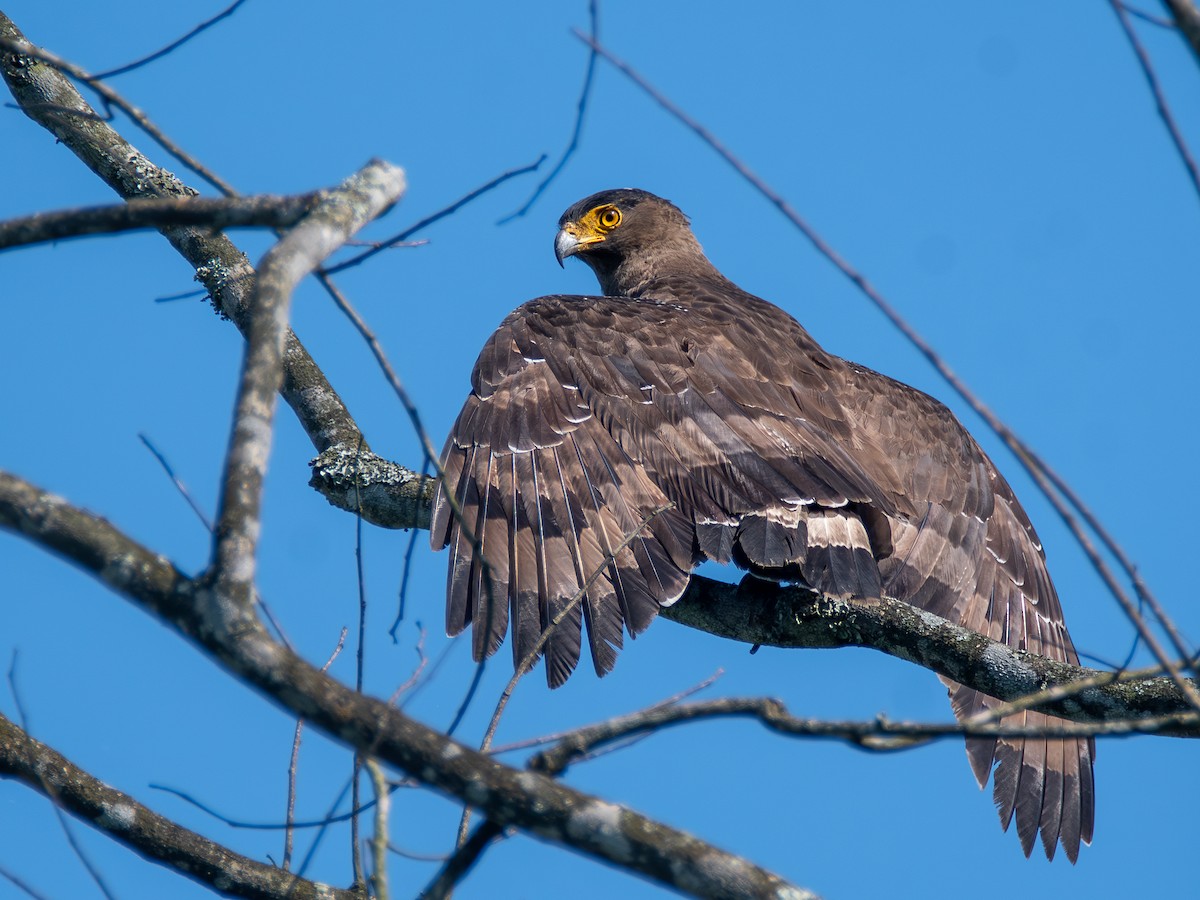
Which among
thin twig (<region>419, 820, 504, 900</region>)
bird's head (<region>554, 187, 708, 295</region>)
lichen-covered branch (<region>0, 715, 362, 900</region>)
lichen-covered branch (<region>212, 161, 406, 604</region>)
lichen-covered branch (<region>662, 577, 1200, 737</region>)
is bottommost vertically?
thin twig (<region>419, 820, 504, 900</region>)

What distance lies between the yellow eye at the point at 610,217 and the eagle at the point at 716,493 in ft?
4.98

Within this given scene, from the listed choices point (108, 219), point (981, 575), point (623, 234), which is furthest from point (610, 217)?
point (108, 219)

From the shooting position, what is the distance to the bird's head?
853 centimetres

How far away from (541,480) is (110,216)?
2.63m

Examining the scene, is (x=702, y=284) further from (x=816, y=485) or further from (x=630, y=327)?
(x=816, y=485)

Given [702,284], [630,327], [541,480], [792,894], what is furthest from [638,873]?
[702,284]

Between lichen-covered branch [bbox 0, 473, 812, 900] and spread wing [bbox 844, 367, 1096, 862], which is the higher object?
spread wing [bbox 844, 367, 1096, 862]

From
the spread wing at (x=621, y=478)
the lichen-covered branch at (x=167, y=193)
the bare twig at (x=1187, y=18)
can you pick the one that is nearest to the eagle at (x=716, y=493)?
the spread wing at (x=621, y=478)

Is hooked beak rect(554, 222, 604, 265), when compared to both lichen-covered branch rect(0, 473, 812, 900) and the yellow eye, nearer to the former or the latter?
the yellow eye

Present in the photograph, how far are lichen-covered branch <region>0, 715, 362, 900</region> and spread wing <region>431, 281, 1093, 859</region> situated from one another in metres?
0.98

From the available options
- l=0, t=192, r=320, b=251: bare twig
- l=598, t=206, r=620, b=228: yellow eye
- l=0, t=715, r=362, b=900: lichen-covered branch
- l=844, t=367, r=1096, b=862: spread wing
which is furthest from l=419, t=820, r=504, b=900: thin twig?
l=598, t=206, r=620, b=228: yellow eye

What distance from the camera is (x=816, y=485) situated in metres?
5.05

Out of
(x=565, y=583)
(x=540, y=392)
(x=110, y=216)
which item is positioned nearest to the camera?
(x=110, y=216)

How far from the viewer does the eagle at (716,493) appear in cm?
461
